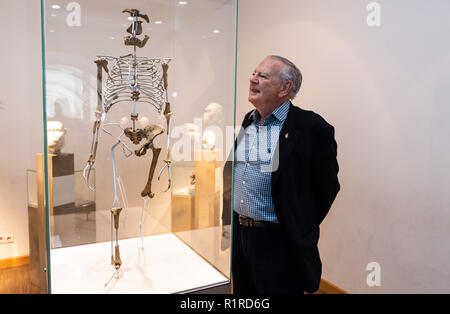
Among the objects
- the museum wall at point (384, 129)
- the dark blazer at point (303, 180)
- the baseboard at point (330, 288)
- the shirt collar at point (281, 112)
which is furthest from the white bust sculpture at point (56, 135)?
the baseboard at point (330, 288)

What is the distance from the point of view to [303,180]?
1.61 meters

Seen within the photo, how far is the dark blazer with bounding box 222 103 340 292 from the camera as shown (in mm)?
1548

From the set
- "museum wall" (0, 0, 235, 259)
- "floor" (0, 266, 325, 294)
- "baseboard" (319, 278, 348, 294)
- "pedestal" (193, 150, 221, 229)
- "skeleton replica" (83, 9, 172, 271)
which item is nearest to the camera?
"museum wall" (0, 0, 235, 259)

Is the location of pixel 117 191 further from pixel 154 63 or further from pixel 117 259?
pixel 154 63

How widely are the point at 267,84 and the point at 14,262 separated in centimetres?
304

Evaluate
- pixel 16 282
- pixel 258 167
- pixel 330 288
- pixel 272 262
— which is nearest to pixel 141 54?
pixel 258 167

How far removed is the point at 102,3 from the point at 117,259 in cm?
103

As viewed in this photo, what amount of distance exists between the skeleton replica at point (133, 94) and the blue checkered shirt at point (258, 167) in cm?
39

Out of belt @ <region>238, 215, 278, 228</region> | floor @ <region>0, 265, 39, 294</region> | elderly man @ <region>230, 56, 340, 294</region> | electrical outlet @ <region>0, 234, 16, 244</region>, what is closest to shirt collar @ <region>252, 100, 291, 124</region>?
elderly man @ <region>230, 56, 340, 294</region>

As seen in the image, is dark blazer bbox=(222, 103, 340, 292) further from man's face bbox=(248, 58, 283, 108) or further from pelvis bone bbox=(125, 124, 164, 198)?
pelvis bone bbox=(125, 124, 164, 198)

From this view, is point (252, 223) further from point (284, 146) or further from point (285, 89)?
point (285, 89)

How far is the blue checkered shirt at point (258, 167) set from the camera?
1624mm
